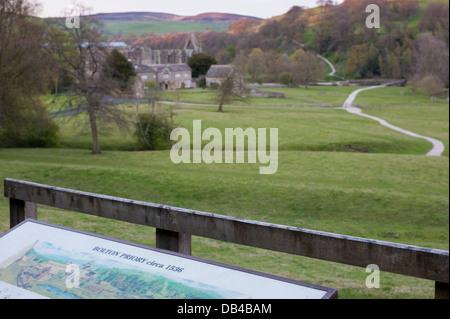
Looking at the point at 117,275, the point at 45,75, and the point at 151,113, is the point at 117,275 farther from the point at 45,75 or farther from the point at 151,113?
the point at 45,75

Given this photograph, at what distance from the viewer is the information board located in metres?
1.67

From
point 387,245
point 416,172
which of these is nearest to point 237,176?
point 416,172

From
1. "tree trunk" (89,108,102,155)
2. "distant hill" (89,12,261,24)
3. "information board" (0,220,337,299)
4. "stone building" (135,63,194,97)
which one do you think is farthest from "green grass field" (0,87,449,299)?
"information board" (0,220,337,299)

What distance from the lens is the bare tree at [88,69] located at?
13789mm

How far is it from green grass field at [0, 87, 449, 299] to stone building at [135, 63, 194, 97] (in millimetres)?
651

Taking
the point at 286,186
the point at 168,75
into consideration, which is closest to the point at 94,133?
the point at 168,75

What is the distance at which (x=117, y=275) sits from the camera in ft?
5.98

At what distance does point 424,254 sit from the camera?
1.72 metres

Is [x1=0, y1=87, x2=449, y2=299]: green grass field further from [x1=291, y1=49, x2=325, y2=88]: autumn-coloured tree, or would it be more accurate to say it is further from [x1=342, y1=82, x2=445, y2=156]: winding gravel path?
[x1=342, y1=82, x2=445, y2=156]: winding gravel path

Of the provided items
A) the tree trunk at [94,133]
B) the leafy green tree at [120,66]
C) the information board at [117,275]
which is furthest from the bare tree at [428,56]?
the information board at [117,275]

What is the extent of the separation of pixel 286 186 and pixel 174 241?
9.16m

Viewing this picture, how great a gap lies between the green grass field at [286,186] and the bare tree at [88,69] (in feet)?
2.73

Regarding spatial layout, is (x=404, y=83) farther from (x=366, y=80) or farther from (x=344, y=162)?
(x=366, y=80)
